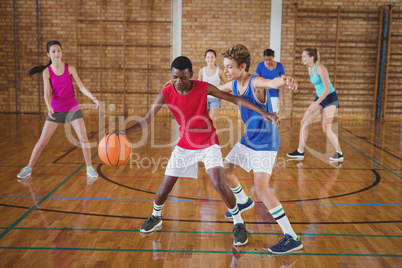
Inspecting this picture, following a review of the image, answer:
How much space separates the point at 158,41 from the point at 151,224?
868 cm

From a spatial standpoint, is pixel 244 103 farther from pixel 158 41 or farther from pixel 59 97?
pixel 158 41

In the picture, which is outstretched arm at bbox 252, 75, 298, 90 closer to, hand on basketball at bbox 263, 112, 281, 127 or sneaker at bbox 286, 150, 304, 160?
hand on basketball at bbox 263, 112, 281, 127

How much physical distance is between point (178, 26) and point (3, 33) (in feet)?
16.1

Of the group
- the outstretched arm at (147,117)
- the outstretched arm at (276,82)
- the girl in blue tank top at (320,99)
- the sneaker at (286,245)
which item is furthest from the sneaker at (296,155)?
the outstretched arm at (147,117)

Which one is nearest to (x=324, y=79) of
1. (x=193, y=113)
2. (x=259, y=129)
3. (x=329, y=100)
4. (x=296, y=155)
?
(x=329, y=100)

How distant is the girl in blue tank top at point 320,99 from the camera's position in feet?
20.1

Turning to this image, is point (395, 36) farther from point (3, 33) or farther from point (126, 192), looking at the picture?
point (3, 33)

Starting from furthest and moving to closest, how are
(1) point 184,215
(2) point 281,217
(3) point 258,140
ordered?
(1) point 184,215 → (3) point 258,140 → (2) point 281,217

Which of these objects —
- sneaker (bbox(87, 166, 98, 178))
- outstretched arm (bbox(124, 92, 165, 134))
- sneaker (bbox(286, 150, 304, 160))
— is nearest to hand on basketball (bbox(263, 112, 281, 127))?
outstretched arm (bbox(124, 92, 165, 134))

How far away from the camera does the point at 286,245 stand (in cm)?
326

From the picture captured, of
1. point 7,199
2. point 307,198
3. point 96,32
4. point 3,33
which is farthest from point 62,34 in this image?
point 307,198

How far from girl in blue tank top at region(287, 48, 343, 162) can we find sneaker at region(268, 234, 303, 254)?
337 centimetres

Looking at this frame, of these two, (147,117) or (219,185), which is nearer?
(219,185)

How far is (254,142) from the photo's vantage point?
11.3 feet
